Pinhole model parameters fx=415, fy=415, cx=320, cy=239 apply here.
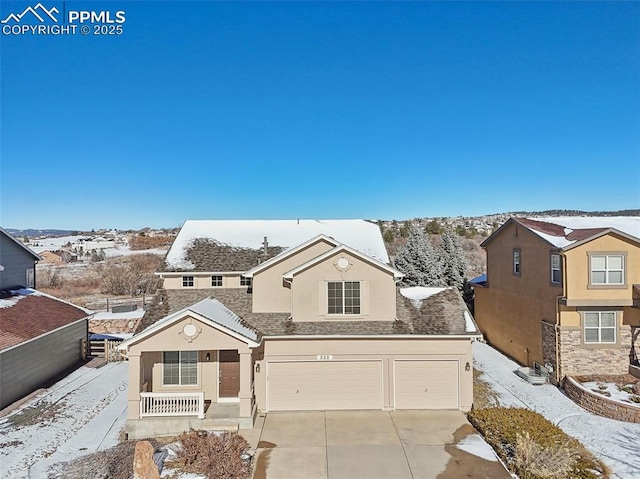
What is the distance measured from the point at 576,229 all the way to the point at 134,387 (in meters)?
18.8

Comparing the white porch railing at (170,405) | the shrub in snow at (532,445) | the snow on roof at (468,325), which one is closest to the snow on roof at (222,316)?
the white porch railing at (170,405)

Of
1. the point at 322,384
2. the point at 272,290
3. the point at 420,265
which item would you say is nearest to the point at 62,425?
the point at 272,290

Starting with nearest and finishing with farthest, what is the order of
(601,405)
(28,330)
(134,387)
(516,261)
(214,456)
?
(214,456) → (134,387) → (601,405) → (28,330) → (516,261)

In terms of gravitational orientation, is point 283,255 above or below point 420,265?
above

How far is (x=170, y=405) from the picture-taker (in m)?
13.9

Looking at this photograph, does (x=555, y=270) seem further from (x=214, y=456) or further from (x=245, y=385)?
(x=214, y=456)

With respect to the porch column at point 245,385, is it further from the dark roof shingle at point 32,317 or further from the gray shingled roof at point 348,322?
the dark roof shingle at point 32,317

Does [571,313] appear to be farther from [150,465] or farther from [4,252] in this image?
[4,252]

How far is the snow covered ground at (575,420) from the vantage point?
11742mm

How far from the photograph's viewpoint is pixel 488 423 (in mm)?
13367

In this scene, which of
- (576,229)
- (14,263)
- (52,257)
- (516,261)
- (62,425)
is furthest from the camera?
(52,257)

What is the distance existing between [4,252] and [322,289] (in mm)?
16481

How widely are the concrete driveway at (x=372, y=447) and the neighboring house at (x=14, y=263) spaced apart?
15547mm

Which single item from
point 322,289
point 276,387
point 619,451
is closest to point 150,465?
point 276,387
